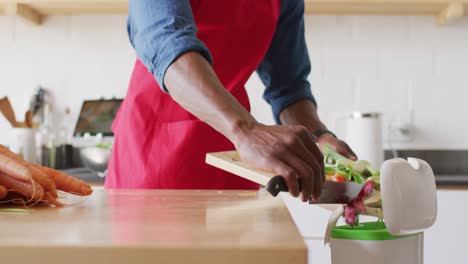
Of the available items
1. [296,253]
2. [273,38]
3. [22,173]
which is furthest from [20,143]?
[296,253]

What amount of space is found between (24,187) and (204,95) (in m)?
0.23

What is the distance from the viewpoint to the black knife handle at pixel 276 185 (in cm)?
55

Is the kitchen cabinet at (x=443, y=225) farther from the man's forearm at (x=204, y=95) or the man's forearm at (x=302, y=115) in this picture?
the man's forearm at (x=204, y=95)

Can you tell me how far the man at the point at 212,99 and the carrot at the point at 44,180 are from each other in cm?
19

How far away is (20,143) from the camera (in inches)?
78.4

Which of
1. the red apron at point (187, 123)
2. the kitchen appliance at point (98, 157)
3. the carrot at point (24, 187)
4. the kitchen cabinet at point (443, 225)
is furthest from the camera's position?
the kitchen appliance at point (98, 157)

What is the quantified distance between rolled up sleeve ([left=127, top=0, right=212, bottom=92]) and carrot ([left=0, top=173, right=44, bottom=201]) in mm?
207

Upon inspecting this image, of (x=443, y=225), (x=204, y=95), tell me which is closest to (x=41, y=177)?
(x=204, y=95)

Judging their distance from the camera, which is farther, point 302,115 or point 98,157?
point 98,157

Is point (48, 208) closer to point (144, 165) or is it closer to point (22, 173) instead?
point (22, 173)

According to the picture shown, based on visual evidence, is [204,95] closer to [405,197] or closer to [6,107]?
[405,197]

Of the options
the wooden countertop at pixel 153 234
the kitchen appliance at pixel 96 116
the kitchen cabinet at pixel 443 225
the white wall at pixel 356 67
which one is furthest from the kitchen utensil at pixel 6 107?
the white wall at pixel 356 67

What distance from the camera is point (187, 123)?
3.18ft

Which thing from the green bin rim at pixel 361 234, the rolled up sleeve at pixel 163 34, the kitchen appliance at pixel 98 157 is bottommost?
the kitchen appliance at pixel 98 157
